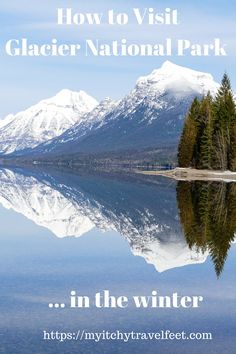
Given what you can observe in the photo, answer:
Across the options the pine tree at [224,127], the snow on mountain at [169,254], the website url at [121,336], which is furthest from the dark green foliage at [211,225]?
the pine tree at [224,127]

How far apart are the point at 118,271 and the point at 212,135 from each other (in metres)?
113

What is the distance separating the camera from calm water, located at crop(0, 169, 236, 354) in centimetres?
1836

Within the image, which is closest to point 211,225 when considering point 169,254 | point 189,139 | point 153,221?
point 153,221

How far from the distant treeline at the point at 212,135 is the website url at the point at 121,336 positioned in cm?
11681

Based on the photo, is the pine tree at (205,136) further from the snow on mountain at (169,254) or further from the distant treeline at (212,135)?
the snow on mountain at (169,254)

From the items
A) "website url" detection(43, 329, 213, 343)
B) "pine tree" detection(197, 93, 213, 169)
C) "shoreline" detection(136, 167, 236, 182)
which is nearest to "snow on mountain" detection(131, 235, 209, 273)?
"website url" detection(43, 329, 213, 343)

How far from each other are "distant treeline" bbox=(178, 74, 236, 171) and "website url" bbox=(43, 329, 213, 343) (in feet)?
383

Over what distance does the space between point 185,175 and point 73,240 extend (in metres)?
104

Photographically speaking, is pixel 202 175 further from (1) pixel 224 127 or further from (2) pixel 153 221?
(2) pixel 153 221

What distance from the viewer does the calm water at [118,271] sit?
18359mm

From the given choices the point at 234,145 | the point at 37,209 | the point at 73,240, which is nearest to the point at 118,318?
the point at 73,240

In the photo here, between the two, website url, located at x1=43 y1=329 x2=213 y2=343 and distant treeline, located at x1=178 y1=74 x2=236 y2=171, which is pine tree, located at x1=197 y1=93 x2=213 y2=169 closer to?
distant treeline, located at x1=178 y1=74 x2=236 y2=171

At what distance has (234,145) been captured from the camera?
5241 inches

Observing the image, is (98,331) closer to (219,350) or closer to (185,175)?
(219,350)
